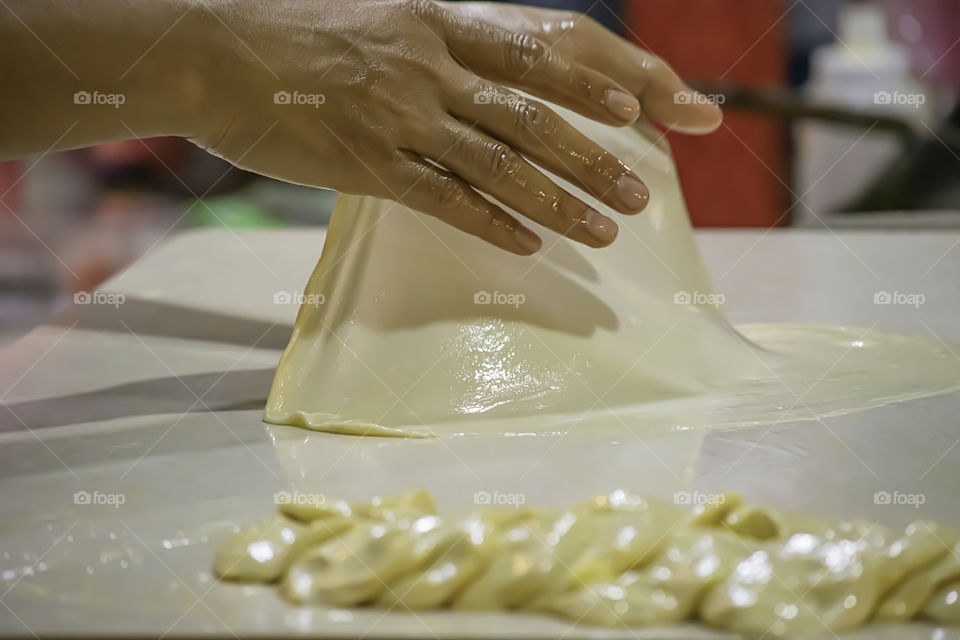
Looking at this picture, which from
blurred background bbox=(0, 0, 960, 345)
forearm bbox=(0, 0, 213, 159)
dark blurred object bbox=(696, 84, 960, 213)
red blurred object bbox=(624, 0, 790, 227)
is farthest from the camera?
red blurred object bbox=(624, 0, 790, 227)

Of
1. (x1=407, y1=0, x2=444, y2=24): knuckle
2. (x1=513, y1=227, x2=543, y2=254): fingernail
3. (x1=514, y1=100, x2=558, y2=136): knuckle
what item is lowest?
(x1=513, y1=227, x2=543, y2=254): fingernail

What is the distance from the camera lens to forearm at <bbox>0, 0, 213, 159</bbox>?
0.99 meters

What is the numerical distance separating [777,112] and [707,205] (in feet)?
3.01

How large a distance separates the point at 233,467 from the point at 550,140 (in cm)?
47

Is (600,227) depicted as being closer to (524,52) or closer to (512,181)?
(512,181)

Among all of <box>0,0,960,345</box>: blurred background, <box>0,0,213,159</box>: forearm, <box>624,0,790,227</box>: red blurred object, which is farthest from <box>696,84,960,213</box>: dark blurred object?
<box>0,0,213,159</box>: forearm

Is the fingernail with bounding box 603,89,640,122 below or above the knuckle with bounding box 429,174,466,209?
above

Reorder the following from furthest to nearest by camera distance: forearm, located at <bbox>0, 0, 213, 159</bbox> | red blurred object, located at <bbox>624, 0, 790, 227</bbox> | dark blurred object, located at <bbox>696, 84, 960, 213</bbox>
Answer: red blurred object, located at <bbox>624, 0, 790, 227</bbox>
dark blurred object, located at <bbox>696, 84, 960, 213</bbox>
forearm, located at <bbox>0, 0, 213, 159</bbox>

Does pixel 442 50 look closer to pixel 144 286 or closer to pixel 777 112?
pixel 144 286

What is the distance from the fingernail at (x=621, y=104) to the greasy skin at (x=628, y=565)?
0.48 metres

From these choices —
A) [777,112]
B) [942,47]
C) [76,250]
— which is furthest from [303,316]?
[942,47]

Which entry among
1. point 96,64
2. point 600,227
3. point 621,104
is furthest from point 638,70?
point 96,64

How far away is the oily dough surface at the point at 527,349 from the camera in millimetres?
1043

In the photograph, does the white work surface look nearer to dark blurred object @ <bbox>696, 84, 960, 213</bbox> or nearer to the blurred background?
dark blurred object @ <bbox>696, 84, 960, 213</bbox>
